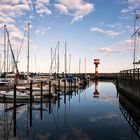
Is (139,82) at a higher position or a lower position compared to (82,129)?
higher

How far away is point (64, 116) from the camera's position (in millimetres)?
23781

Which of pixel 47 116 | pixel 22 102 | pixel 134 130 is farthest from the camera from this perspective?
pixel 22 102

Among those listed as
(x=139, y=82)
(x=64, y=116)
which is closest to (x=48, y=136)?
(x=64, y=116)

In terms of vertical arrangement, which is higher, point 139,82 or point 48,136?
point 139,82

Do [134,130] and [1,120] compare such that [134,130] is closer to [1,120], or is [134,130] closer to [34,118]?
[34,118]

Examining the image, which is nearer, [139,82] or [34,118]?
[34,118]

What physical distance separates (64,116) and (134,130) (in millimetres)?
7557

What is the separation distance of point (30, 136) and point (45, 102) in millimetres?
17028

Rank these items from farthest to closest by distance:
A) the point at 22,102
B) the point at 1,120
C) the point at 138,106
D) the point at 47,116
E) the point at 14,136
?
the point at 22,102 → the point at 138,106 → the point at 47,116 → the point at 1,120 → the point at 14,136

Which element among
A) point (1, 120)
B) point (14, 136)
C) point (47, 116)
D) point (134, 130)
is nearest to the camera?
point (14, 136)

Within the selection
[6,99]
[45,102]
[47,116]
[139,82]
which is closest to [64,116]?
[47,116]

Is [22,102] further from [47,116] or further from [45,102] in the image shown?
[47,116]

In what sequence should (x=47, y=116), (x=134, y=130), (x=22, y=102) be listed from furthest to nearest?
(x=22, y=102) < (x=47, y=116) < (x=134, y=130)

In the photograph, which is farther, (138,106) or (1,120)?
(138,106)
